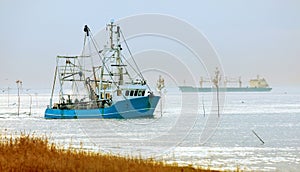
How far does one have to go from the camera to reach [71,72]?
75438 mm

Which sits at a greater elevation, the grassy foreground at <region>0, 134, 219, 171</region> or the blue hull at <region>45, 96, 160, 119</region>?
the blue hull at <region>45, 96, 160, 119</region>

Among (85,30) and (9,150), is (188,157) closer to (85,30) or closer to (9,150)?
(9,150)

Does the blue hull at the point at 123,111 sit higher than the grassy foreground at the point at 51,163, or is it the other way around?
the blue hull at the point at 123,111

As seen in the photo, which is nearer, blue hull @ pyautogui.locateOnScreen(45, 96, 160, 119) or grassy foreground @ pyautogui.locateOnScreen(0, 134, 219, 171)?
grassy foreground @ pyautogui.locateOnScreen(0, 134, 219, 171)

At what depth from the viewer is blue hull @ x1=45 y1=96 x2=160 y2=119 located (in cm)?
6756

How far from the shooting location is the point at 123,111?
225 feet

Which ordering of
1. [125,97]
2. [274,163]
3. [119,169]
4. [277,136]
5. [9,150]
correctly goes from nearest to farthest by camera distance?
[119,169] → [9,150] → [274,163] → [277,136] → [125,97]

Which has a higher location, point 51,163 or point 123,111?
point 123,111

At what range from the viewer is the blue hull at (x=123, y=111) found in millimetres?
67562

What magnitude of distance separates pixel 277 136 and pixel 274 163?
63.0ft

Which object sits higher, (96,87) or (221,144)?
(96,87)

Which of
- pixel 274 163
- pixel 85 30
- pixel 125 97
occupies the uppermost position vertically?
pixel 85 30

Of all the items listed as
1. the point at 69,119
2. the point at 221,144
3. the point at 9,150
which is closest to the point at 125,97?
the point at 69,119

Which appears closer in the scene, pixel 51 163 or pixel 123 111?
pixel 51 163
